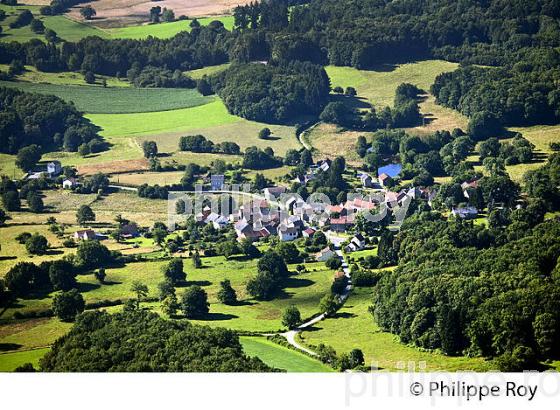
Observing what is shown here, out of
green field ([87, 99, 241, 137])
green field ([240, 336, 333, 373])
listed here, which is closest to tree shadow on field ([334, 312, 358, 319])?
green field ([240, 336, 333, 373])

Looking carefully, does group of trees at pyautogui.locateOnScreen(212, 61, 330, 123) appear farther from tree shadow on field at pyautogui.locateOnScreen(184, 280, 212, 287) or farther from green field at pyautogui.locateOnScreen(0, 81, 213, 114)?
tree shadow on field at pyautogui.locateOnScreen(184, 280, 212, 287)

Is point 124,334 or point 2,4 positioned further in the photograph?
point 2,4

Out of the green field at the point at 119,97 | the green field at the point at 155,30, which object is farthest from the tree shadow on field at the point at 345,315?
the green field at the point at 155,30

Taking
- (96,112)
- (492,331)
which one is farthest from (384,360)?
(96,112)

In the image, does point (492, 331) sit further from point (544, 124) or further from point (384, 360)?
point (544, 124)

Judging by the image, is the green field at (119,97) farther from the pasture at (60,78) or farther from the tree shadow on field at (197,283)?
the tree shadow on field at (197,283)

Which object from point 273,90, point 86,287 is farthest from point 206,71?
point 86,287
